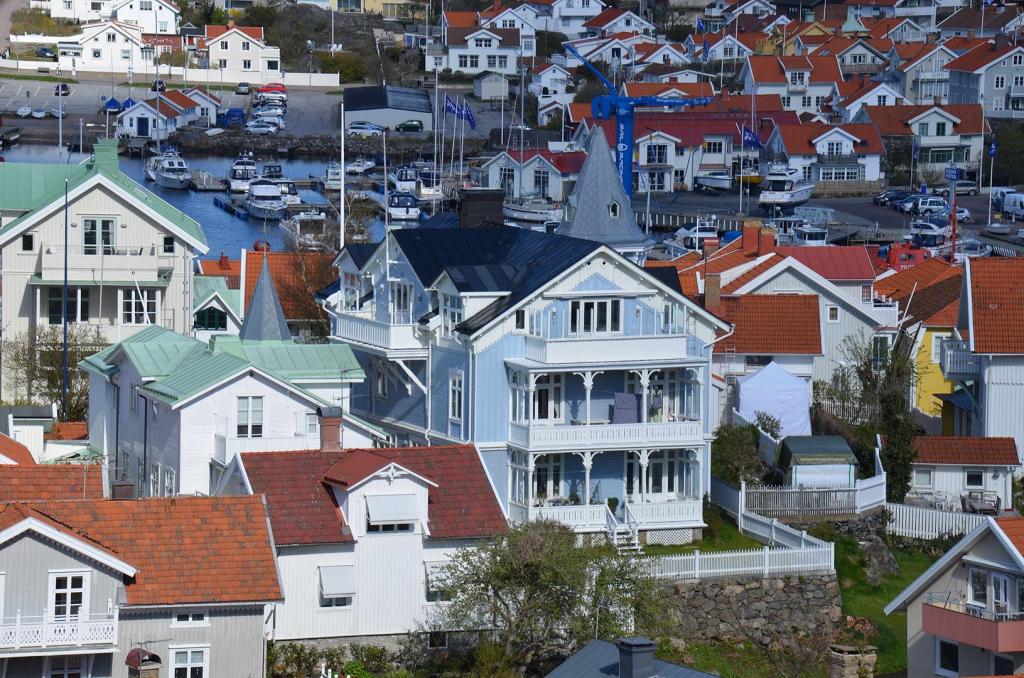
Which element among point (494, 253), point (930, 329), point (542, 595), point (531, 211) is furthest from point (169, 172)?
point (542, 595)

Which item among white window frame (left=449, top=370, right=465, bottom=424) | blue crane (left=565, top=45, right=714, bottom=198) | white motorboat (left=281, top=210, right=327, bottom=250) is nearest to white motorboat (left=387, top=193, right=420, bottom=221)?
white motorboat (left=281, top=210, right=327, bottom=250)

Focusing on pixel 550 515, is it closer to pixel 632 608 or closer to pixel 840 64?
pixel 632 608

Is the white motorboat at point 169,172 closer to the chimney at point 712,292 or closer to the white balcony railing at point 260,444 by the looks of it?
the chimney at point 712,292

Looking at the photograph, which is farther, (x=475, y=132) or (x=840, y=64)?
(x=840, y=64)

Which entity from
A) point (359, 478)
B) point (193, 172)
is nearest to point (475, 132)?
point (193, 172)

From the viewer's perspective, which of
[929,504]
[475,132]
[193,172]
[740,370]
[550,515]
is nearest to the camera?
[550,515]

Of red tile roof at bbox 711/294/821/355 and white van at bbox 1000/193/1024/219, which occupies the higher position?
white van at bbox 1000/193/1024/219

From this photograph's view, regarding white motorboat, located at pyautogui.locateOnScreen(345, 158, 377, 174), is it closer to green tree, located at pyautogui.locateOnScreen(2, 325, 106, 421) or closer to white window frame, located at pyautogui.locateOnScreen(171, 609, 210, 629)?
green tree, located at pyautogui.locateOnScreen(2, 325, 106, 421)
